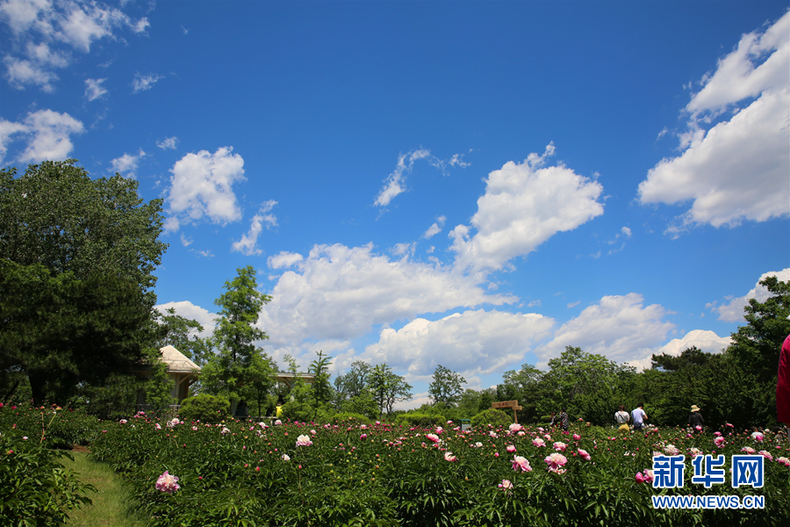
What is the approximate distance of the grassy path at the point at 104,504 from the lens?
509 centimetres

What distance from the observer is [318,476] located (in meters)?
Result: 4.47

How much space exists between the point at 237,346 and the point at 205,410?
268 inches

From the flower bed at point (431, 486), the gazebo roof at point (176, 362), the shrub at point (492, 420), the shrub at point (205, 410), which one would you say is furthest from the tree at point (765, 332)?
the gazebo roof at point (176, 362)

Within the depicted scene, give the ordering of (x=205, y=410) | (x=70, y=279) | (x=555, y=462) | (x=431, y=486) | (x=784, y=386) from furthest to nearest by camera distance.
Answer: (x=70, y=279), (x=205, y=410), (x=431, y=486), (x=555, y=462), (x=784, y=386)

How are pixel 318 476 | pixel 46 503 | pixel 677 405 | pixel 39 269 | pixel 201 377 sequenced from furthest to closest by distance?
pixel 201 377 < pixel 39 269 < pixel 677 405 < pixel 318 476 < pixel 46 503

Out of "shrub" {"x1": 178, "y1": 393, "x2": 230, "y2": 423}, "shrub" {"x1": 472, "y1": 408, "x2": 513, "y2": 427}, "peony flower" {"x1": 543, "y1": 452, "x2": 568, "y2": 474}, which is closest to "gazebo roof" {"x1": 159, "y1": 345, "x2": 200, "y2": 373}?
"shrub" {"x1": 178, "y1": 393, "x2": 230, "y2": 423}

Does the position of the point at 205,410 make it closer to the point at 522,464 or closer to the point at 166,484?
the point at 166,484

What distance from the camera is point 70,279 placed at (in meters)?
19.5

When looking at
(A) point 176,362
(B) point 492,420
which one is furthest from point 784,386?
(A) point 176,362

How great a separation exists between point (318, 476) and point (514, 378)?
60.2 metres

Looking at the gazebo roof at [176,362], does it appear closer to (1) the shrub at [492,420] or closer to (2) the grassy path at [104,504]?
(2) the grassy path at [104,504]

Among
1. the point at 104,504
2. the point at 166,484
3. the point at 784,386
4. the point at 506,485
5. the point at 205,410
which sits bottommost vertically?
the point at 104,504

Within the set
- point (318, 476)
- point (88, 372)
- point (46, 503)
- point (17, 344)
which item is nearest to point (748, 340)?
point (318, 476)

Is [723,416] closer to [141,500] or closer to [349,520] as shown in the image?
[349,520]
